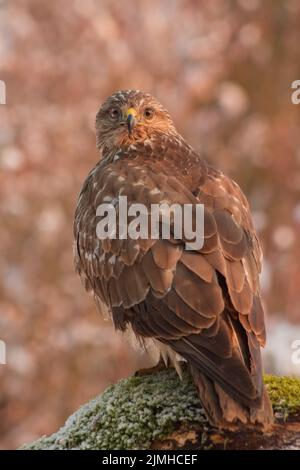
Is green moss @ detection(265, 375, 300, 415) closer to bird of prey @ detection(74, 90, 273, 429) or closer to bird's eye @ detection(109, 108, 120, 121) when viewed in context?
bird of prey @ detection(74, 90, 273, 429)

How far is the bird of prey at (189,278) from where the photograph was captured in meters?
4.34

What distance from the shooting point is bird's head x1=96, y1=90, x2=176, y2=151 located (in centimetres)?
620

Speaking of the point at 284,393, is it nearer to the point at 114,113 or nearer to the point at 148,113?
the point at 148,113

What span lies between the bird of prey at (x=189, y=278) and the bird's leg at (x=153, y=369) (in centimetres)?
6

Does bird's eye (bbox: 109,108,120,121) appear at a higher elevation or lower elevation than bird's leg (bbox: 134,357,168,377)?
higher

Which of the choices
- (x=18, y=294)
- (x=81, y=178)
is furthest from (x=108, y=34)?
(x=18, y=294)

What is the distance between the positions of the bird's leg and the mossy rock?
0.57 feet

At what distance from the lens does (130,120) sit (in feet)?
20.2

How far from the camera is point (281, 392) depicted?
187 inches

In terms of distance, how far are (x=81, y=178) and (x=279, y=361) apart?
12.3 feet

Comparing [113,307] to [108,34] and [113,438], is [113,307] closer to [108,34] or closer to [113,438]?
[113,438]

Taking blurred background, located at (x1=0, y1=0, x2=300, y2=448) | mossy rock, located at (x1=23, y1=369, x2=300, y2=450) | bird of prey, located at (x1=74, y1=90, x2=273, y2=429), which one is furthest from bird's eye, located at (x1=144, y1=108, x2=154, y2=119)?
blurred background, located at (x1=0, y1=0, x2=300, y2=448)
